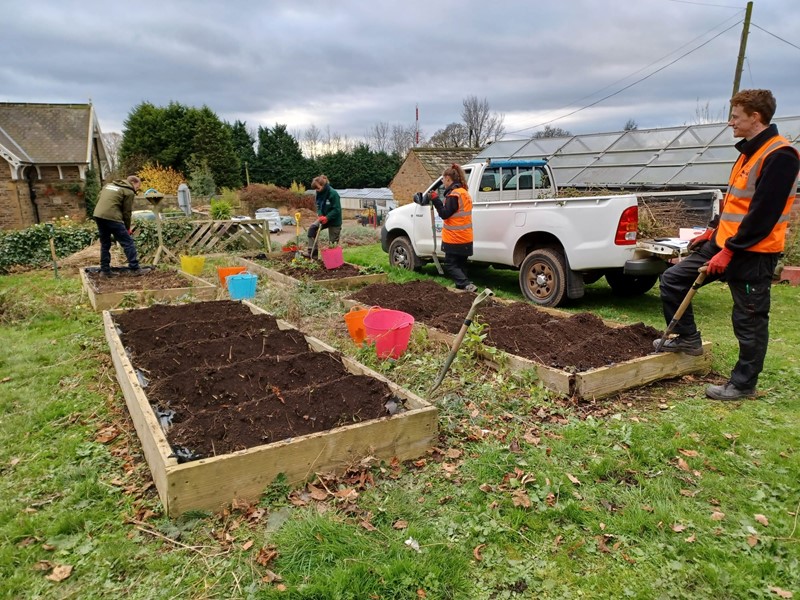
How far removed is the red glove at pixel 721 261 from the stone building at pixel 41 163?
951 inches

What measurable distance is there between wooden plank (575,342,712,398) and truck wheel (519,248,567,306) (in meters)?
2.59

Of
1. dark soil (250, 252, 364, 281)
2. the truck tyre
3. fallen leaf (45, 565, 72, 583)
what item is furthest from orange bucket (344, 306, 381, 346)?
the truck tyre

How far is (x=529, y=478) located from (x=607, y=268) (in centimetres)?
458

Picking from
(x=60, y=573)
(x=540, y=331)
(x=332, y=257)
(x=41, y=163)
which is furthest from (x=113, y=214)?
(x=41, y=163)

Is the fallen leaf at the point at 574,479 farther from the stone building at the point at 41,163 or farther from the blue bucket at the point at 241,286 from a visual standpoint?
the stone building at the point at 41,163

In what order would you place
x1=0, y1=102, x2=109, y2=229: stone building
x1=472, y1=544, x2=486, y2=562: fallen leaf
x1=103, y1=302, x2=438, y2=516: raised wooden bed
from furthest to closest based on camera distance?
1. x1=0, y1=102, x2=109, y2=229: stone building
2. x1=103, y1=302, x2=438, y2=516: raised wooden bed
3. x1=472, y1=544, x2=486, y2=562: fallen leaf

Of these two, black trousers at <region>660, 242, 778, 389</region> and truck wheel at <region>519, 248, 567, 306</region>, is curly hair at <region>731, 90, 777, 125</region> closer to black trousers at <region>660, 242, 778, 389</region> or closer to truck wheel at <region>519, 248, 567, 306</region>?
black trousers at <region>660, 242, 778, 389</region>

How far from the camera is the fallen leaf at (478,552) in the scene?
253 centimetres

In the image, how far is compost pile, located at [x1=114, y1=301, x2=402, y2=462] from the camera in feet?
10.9

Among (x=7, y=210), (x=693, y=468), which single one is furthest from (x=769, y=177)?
(x=7, y=210)

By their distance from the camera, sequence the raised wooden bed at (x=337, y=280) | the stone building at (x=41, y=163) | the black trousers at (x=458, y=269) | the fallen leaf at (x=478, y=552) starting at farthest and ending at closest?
1. the stone building at (x=41, y=163)
2. the raised wooden bed at (x=337, y=280)
3. the black trousers at (x=458, y=269)
4. the fallen leaf at (x=478, y=552)

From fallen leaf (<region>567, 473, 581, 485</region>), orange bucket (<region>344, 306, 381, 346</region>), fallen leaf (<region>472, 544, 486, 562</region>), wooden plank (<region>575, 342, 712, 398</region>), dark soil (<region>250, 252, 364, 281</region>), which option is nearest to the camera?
fallen leaf (<region>472, 544, 486, 562</region>)

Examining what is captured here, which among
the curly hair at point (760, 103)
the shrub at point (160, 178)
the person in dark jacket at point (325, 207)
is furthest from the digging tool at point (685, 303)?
the shrub at point (160, 178)

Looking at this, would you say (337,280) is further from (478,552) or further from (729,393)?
(478,552)
